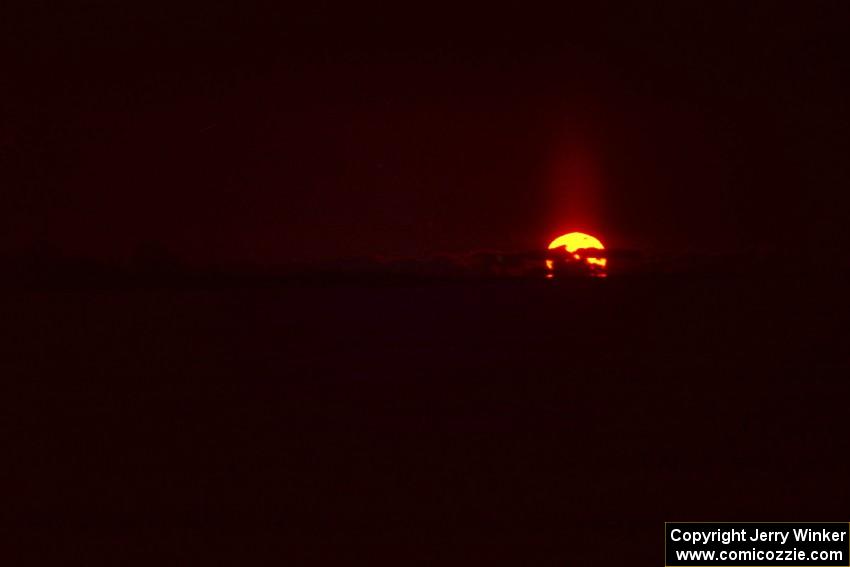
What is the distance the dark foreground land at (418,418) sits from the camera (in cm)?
396

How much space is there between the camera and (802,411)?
156 inches

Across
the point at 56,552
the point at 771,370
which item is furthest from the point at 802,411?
the point at 56,552

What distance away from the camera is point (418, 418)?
13.5 feet

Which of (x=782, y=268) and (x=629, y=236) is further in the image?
(x=629, y=236)

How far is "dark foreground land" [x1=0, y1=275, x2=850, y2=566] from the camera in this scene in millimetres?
3955

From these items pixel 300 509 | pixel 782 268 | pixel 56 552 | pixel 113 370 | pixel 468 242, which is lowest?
pixel 56 552

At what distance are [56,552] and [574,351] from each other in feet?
7.30

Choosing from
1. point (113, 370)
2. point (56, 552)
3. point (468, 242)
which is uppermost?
point (468, 242)

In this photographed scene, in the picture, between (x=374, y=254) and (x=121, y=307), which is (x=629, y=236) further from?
(x=121, y=307)

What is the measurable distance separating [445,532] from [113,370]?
150 cm

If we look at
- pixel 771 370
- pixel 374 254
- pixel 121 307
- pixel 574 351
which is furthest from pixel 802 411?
pixel 121 307

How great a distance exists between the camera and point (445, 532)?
4.07 metres

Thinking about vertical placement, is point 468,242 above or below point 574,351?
above

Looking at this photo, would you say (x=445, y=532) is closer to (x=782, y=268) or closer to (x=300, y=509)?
(x=300, y=509)
